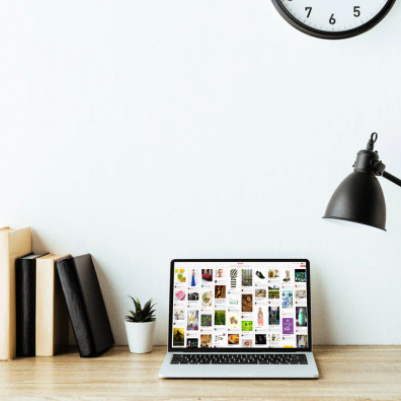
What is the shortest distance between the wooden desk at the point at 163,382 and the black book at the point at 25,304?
4cm

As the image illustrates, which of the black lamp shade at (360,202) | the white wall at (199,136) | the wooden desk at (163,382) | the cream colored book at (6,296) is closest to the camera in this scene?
Answer: the wooden desk at (163,382)

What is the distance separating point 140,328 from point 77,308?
0.56ft

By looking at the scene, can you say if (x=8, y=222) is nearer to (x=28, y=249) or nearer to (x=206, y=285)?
(x=28, y=249)

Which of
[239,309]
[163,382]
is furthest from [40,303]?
[239,309]

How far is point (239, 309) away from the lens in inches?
58.7

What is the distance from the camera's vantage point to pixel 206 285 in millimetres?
1506

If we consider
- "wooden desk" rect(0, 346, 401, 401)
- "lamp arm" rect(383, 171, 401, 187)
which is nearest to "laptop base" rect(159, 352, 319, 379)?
"wooden desk" rect(0, 346, 401, 401)

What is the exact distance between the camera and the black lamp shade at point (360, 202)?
1304 mm

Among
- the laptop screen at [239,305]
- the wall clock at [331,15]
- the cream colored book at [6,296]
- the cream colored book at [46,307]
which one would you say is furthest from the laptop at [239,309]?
the wall clock at [331,15]

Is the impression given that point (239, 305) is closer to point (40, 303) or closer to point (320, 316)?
point (320, 316)

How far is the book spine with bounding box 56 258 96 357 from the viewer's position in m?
1.44

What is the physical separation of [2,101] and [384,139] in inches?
41.6

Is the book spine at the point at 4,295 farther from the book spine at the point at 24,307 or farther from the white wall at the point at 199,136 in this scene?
the white wall at the point at 199,136

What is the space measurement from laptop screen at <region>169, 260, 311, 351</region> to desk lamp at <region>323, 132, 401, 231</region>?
24 centimetres
